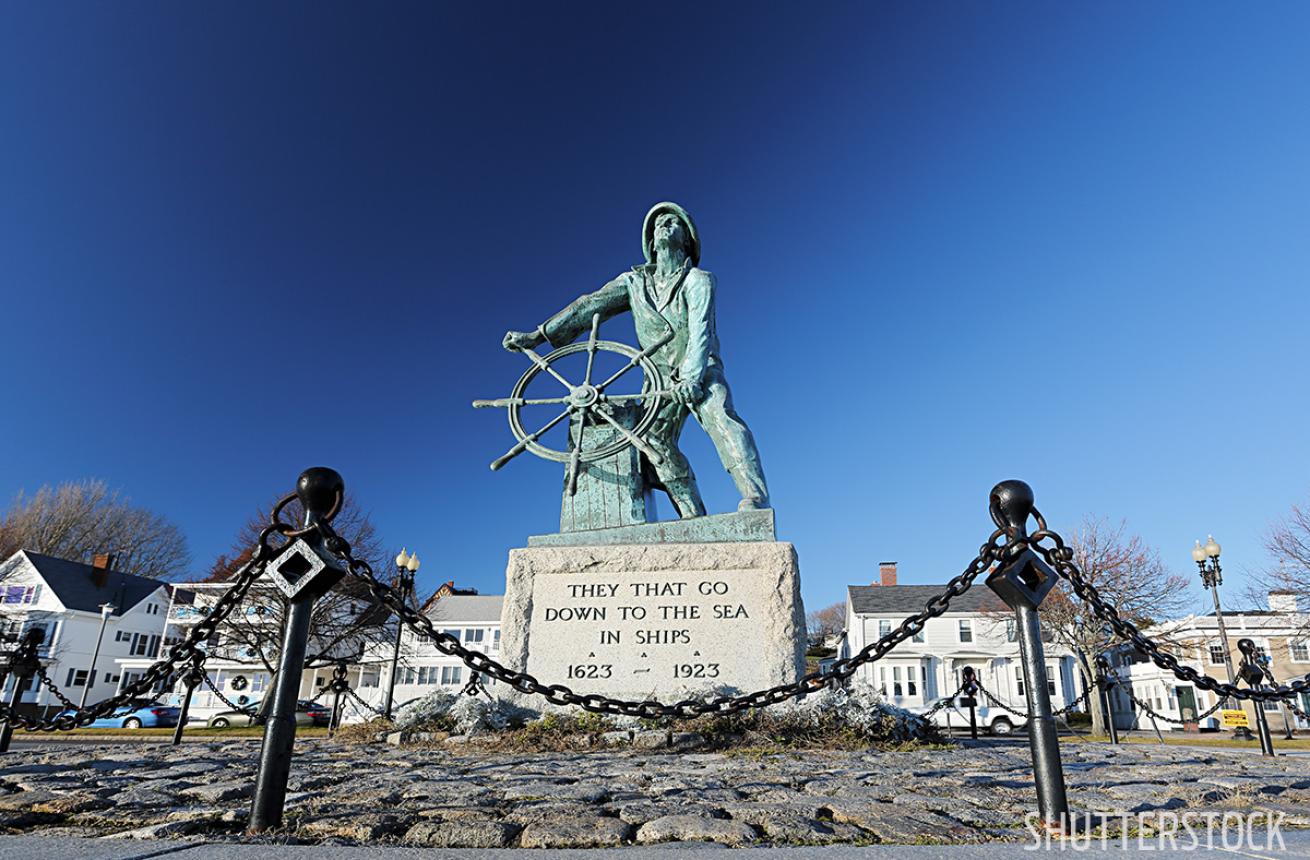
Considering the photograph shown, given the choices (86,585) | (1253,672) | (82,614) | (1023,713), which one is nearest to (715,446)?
(1023,713)

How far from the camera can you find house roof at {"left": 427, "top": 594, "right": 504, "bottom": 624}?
45406 millimetres

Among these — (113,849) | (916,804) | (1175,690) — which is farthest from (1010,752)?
(1175,690)

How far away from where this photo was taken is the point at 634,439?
30.2 feet

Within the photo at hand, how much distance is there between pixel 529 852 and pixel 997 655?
4455cm

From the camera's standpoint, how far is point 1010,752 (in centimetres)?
626

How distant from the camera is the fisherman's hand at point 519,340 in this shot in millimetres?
10531

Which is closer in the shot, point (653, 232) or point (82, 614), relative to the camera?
point (653, 232)

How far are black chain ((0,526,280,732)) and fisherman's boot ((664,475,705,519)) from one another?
6.16 metres

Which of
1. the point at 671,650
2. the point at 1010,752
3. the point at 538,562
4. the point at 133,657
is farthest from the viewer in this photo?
the point at 133,657

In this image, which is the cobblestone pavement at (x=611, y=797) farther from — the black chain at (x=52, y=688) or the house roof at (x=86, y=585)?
the house roof at (x=86, y=585)

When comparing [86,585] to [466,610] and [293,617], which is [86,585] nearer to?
[466,610]

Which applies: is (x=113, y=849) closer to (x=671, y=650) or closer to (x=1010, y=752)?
(x=671, y=650)

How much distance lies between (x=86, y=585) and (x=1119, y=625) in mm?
53229

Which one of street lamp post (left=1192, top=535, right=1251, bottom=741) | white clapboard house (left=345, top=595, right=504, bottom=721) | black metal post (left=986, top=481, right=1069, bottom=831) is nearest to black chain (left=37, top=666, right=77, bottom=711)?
black metal post (left=986, top=481, right=1069, bottom=831)
